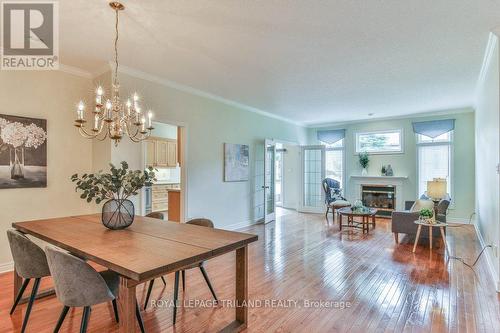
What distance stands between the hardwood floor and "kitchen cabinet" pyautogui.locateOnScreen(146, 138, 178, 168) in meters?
4.20

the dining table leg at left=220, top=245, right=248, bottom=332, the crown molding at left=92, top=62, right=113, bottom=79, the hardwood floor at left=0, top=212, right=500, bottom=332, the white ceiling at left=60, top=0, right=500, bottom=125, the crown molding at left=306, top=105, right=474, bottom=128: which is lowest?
the hardwood floor at left=0, top=212, right=500, bottom=332

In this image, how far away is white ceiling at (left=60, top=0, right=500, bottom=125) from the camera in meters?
2.41

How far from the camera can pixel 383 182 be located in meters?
7.25

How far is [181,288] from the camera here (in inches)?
115

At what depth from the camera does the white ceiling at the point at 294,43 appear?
241 cm

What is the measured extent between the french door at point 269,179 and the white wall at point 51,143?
141 inches

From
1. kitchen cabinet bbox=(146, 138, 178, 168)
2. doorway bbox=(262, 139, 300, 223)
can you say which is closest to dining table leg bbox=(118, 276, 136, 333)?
doorway bbox=(262, 139, 300, 223)

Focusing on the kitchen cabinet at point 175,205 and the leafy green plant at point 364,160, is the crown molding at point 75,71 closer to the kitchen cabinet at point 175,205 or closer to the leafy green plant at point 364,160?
the kitchen cabinet at point 175,205

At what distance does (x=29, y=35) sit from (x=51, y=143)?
136 cm

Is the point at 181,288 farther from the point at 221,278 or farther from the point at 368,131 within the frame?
the point at 368,131

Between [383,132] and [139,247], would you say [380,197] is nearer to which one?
[383,132]

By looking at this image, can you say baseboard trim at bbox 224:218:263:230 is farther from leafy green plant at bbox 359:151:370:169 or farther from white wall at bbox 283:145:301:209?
leafy green plant at bbox 359:151:370:169

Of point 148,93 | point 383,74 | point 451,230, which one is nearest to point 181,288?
point 148,93

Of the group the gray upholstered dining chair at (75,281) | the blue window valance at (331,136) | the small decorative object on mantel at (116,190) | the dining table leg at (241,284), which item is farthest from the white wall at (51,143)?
the blue window valance at (331,136)
